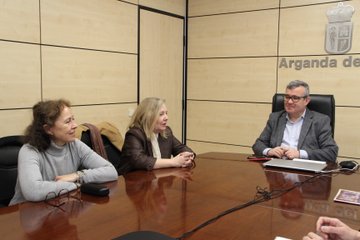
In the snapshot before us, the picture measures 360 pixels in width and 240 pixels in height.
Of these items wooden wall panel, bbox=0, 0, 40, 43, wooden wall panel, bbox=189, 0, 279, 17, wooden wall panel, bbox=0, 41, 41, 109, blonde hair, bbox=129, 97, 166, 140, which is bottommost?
blonde hair, bbox=129, 97, 166, 140

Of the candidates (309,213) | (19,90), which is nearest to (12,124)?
(19,90)

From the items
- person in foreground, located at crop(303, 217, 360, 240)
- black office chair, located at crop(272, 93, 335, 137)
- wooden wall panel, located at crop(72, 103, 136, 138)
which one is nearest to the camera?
person in foreground, located at crop(303, 217, 360, 240)

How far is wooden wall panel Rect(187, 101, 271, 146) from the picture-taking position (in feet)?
15.1

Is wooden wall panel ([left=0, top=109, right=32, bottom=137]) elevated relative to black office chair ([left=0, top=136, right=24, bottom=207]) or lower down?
elevated

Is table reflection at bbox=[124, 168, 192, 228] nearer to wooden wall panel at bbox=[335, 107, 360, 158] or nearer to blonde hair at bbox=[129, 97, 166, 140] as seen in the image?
blonde hair at bbox=[129, 97, 166, 140]

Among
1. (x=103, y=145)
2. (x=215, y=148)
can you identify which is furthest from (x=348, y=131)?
(x=103, y=145)

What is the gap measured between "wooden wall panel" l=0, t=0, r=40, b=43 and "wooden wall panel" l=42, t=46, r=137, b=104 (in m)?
0.19

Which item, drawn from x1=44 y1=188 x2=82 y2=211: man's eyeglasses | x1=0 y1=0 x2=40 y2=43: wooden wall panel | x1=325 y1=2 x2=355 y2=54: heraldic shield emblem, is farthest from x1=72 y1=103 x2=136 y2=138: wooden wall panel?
x1=325 y1=2 x2=355 y2=54: heraldic shield emblem

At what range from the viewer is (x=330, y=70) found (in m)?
4.03

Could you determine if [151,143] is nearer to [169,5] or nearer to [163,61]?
[163,61]

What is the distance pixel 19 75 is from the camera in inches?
123

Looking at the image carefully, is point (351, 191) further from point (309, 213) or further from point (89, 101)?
point (89, 101)

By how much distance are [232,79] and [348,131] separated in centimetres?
150

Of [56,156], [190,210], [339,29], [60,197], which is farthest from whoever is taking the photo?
[339,29]
